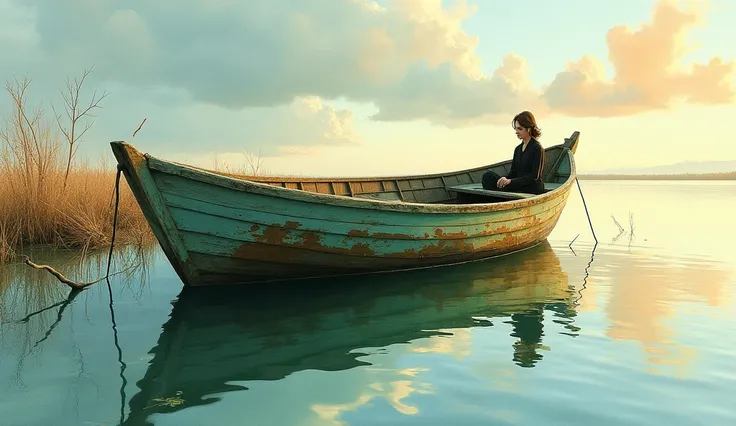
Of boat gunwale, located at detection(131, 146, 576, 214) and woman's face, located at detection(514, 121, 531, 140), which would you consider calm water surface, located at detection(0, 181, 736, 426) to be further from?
woman's face, located at detection(514, 121, 531, 140)

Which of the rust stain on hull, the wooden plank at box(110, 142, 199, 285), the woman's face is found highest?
the woman's face

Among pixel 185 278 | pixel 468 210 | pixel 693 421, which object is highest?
pixel 468 210

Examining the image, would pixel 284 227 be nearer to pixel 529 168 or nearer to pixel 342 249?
pixel 342 249

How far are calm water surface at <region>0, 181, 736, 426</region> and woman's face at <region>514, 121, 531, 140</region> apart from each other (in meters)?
2.38

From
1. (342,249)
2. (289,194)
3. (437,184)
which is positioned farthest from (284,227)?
(437,184)

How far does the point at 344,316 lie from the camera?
15.4 ft

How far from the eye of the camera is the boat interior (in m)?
7.80

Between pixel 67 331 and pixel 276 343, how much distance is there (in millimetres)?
1832

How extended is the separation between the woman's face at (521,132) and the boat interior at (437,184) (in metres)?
0.90

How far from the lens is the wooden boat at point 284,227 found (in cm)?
480

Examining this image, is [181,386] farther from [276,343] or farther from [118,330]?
[118,330]

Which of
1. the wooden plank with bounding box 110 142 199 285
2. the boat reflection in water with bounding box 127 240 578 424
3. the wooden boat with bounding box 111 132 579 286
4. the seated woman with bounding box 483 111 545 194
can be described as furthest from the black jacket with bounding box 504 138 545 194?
the wooden plank with bounding box 110 142 199 285

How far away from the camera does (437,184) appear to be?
32.0 ft

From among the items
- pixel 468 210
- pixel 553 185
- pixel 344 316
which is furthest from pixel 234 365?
pixel 553 185
